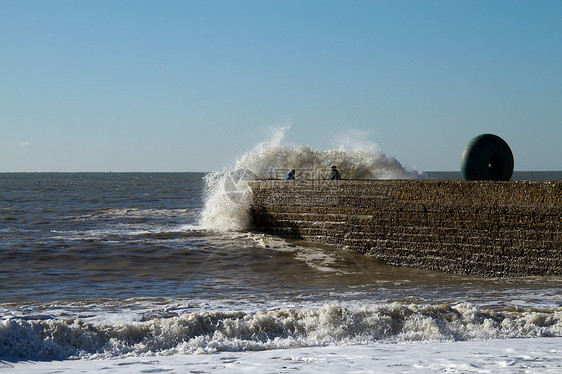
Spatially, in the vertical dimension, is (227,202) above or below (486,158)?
below

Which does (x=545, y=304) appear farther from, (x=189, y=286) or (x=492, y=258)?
(x=189, y=286)

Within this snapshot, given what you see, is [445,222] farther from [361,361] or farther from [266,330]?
[361,361]

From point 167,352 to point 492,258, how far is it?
5.86 m

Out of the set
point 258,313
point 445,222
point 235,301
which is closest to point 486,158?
point 445,222

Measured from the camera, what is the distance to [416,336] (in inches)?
264

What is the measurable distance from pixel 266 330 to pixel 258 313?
15.5 inches

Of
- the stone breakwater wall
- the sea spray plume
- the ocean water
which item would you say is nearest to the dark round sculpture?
the stone breakwater wall

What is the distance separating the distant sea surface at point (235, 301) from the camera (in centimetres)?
654

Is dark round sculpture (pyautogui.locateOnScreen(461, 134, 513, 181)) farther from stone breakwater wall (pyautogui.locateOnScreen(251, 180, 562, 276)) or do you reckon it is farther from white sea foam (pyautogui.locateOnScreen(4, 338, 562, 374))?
white sea foam (pyautogui.locateOnScreen(4, 338, 562, 374))

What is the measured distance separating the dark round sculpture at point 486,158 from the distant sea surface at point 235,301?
2702 millimetres

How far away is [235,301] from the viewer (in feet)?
27.8

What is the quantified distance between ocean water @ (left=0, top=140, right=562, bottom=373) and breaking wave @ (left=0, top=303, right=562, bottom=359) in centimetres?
1

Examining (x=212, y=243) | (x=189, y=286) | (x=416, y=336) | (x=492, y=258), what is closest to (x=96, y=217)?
(x=212, y=243)

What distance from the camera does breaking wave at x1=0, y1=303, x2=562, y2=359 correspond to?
6.36 m
